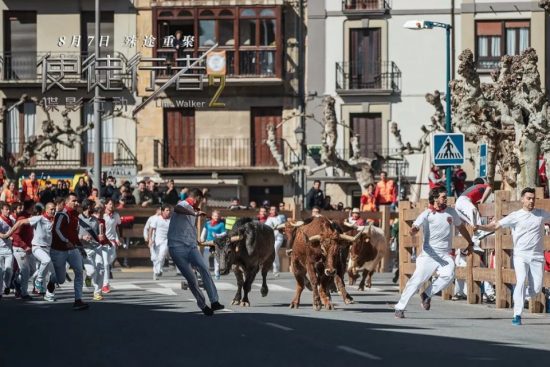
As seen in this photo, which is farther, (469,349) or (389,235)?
(389,235)

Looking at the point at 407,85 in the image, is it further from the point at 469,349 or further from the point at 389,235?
the point at 469,349

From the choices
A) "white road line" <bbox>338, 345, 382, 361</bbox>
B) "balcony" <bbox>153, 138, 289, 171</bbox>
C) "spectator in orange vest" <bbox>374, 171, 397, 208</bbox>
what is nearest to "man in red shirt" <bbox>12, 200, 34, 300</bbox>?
"white road line" <bbox>338, 345, 382, 361</bbox>

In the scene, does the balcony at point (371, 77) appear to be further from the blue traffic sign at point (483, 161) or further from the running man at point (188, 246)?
the running man at point (188, 246)

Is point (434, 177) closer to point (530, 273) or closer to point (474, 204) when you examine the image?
point (474, 204)

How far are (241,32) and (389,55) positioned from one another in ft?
18.9

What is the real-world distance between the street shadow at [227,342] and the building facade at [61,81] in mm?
34834

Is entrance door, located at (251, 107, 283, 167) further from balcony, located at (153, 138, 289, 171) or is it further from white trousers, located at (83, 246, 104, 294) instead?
white trousers, located at (83, 246, 104, 294)

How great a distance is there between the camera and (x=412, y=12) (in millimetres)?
56875

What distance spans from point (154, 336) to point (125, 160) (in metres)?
40.8

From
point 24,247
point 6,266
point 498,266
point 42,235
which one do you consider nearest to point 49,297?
point 42,235

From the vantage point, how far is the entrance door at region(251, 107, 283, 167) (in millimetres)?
57581

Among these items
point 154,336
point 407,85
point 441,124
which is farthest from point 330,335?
point 407,85

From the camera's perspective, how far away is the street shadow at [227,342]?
14.4 meters

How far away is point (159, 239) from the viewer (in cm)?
3703
